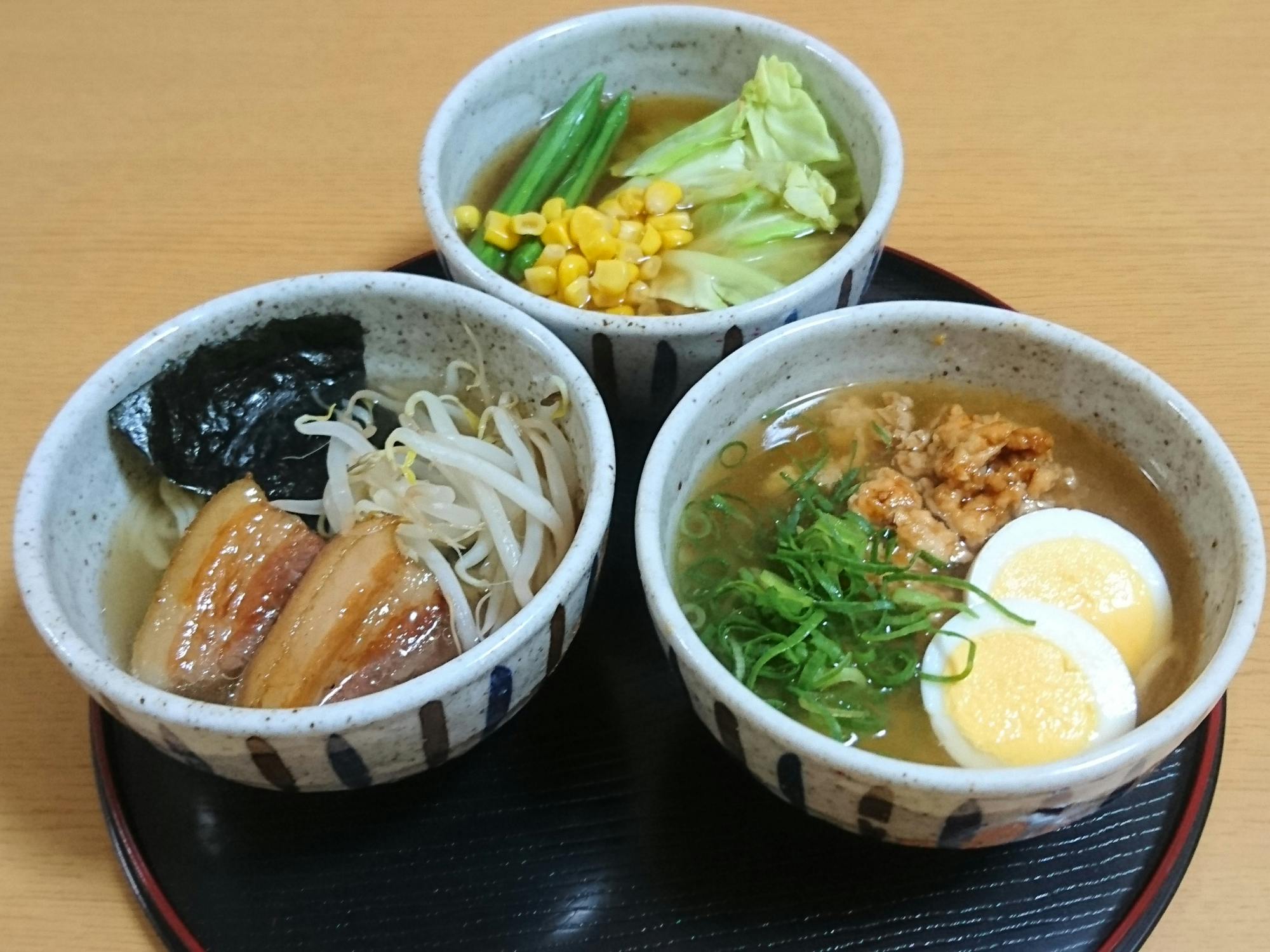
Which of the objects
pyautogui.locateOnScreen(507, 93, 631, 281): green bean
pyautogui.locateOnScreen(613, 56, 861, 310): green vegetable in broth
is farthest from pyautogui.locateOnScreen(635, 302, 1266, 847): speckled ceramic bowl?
pyautogui.locateOnScreen(507, 93, 631, 281): green bean

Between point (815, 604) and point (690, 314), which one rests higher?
point (690, 314)

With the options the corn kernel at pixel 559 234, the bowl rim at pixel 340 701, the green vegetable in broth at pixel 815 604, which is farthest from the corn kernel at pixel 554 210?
the green vegetable in broth at pixel 815 604

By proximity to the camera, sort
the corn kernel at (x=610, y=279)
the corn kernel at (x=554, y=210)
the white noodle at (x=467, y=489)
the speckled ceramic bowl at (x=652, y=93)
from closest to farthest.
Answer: the white noodle at (x=467, y=489)
the speckled ceramic bowl at (x=652, y=93)
the corn kernel at (x=610, y=279)
the corn kernel at (x=554, y=210)

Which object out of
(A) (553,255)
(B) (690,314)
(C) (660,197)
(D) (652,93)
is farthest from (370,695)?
(D) (652,93)

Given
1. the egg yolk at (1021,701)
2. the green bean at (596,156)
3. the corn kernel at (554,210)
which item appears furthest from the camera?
the green bean at (596,156)

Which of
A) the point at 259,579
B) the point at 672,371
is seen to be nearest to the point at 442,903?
the point at 259,579

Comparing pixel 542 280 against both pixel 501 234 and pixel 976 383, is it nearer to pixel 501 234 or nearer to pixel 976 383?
pixel 501 234

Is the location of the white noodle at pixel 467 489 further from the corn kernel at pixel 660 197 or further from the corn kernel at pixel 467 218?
the corn kernel at pixel 660 197

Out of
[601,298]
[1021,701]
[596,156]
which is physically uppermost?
[596,156]
